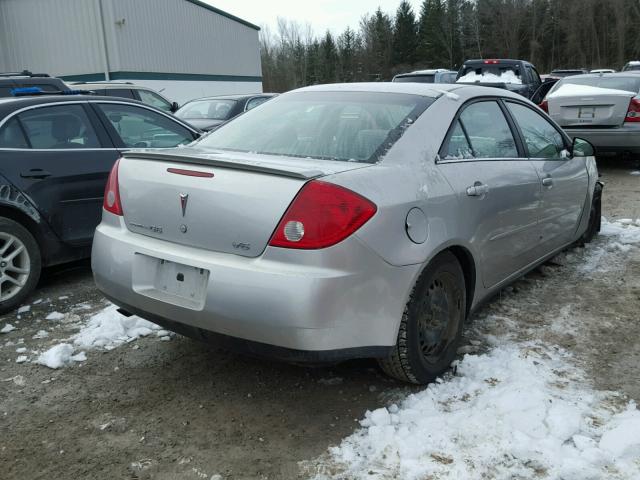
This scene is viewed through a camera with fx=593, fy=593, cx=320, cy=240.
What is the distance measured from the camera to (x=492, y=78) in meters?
13.9

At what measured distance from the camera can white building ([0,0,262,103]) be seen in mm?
23969

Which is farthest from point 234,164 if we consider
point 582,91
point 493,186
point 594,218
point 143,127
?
point 582,91

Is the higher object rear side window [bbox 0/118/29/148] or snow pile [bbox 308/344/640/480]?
rear side window [bbox 0/118/29/148]

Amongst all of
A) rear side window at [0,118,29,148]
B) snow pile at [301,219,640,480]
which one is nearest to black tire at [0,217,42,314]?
rear side window at [0,118,29,148]

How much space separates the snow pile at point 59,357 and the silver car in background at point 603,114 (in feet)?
26.2

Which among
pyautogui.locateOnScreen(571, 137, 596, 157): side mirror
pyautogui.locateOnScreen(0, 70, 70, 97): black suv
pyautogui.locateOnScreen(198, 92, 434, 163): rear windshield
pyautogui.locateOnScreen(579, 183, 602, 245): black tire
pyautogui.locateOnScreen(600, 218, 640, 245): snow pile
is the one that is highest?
pyautogui.locateOnScreen(0, 70, 70, 97): black suv

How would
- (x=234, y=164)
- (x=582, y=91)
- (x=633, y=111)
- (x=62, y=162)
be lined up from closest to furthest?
1. (x=234, y=164)
2. (x=62, y=162)
3. (x=633, y=111)
4. (x=582, y=91)

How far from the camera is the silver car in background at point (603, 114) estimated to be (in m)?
8.72

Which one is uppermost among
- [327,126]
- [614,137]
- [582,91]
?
[582,91]

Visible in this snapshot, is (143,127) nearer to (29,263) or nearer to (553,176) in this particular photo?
(29,263)

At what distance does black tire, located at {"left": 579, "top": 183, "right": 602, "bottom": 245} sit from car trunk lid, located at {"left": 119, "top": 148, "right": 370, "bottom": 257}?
3.55 metres

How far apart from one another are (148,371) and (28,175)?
194 cm

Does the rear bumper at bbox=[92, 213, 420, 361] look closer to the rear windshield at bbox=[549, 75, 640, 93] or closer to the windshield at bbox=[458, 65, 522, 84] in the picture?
the rear windshield at bbox=[549, 75, 640, 93]

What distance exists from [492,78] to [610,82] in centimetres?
448
